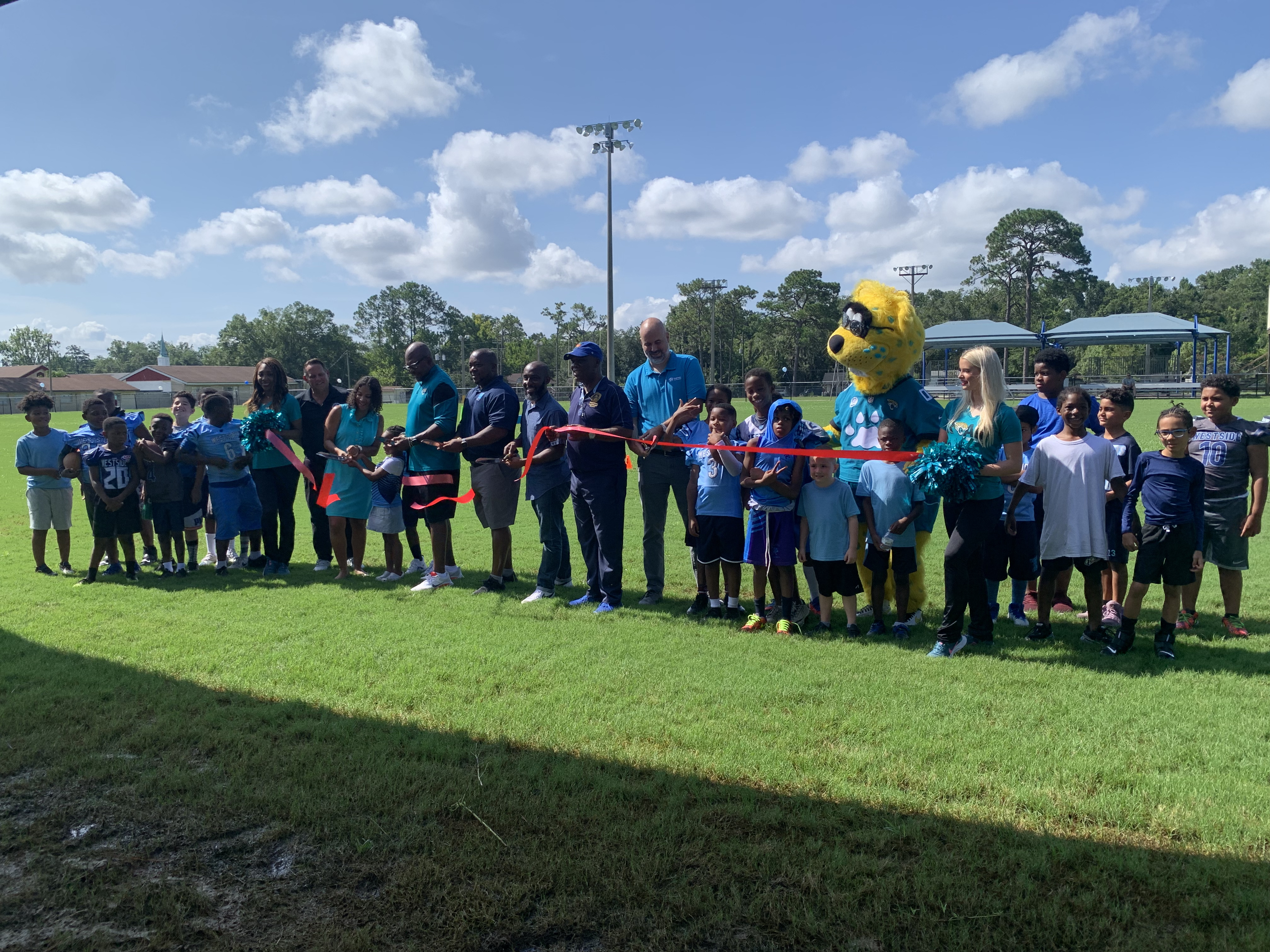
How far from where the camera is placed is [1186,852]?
298cm

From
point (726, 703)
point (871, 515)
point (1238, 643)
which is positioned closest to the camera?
point (726, 703)

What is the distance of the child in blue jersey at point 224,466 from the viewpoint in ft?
27.3

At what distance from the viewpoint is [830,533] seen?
5777mm

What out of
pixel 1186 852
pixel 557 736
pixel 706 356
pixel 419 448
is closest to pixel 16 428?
pixel 419 448

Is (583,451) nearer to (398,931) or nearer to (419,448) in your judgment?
(419,448)

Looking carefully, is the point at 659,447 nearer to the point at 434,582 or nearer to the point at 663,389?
the point at 663,389

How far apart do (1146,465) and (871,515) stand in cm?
187

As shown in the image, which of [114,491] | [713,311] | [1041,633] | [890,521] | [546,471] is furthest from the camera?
[713,311]

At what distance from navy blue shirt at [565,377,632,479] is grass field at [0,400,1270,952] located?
1.53 m

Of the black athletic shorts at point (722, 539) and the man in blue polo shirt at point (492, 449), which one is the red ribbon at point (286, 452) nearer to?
the man in blue polo shirt at point (492, 449)

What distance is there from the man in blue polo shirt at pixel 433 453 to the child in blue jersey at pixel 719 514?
8.27 feet

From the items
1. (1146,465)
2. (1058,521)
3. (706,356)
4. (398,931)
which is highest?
(706,356)

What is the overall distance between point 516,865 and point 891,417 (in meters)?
4.37

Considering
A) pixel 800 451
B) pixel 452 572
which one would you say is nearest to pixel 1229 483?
pixel 800 451
